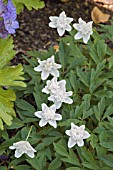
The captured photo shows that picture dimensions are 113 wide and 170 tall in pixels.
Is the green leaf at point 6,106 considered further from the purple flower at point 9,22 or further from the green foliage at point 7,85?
the purple flower at point 9,22

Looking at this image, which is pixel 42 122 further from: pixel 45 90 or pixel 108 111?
pixel 108 111

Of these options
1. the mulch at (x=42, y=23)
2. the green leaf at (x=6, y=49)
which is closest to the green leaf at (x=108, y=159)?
the green leaf at (x=6, y=49)

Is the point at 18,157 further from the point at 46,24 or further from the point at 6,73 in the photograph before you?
the point at 46,24

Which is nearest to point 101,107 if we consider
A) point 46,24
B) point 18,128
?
point 18,128

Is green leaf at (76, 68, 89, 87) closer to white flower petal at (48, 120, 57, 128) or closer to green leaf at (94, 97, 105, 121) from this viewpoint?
green leaf at (94, 97, 105, 121)

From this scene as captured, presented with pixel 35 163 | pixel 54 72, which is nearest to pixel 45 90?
pixel 54 72

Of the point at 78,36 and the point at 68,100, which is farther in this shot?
the point at 78,36

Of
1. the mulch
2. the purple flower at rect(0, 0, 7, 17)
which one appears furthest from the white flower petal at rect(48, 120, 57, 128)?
the mulch

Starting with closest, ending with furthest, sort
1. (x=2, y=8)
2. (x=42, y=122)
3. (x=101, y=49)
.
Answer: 1. (x=2, y=8)
2. (x=42, y=122)
3. (x=101, y=49)
